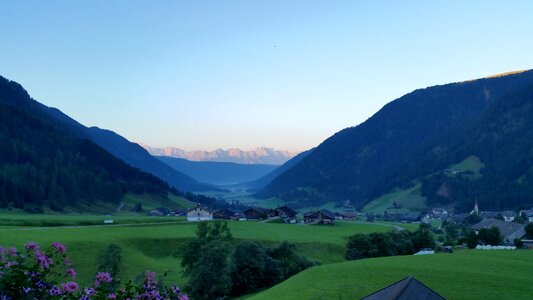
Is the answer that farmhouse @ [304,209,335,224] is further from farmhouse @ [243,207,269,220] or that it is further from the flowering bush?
the flowering bush

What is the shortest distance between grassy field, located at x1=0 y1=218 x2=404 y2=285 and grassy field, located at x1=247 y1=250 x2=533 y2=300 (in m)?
25.9

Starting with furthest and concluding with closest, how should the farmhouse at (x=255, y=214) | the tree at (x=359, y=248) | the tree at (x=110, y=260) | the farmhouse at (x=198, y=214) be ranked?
the farmhouse at (x=255, y=214)
the farmhouse at (x=198, y=214)
the tree at (x=359, y=248)
the tree at (x=110, y=260)

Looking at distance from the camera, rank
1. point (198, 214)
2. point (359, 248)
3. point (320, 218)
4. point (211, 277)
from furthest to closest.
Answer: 1. point (198, 214)
2. point (320, 218)
3. point (359, 248)
4. point (211, 277)

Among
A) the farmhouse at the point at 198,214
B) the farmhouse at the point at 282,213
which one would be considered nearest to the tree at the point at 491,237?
the farmhouse at the point at 282,213

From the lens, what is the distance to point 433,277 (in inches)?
2037

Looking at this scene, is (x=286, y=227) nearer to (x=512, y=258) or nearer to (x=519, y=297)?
(x=512, y=258)

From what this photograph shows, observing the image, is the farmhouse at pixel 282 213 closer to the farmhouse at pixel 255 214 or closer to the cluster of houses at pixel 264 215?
the cluster of houses at pixel 264 215

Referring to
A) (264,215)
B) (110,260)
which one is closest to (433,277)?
(110,260)

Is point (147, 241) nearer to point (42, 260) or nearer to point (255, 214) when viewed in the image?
point (255, 214)

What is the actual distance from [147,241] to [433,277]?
209 ft

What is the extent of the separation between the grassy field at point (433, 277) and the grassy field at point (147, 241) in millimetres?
25900

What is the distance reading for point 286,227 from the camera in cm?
13562

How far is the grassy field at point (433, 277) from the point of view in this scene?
4644cm

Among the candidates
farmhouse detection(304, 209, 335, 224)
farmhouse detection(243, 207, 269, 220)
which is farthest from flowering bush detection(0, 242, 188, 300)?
farmhouse detection(243, 207, 269, 220)
